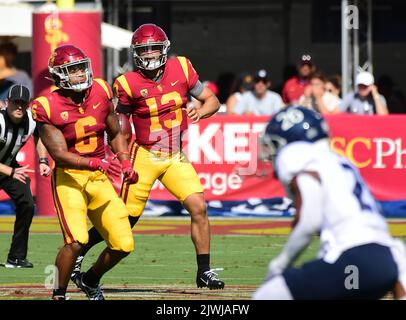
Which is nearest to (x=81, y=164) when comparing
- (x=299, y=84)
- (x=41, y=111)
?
(x=41, y=111)

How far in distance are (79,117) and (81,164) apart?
41 cm

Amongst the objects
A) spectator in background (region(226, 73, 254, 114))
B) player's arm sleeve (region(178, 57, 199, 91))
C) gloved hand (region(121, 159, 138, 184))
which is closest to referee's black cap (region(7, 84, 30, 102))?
player's arm sleeve (region(178, 57, 199, 91))

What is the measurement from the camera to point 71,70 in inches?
340

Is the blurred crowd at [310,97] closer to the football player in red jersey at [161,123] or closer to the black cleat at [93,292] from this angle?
the football player in red jersey at [161,123]

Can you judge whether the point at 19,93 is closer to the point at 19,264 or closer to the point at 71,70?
the point at 19,264

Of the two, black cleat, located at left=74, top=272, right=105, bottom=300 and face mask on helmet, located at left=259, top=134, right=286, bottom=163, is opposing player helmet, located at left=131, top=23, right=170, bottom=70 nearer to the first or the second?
black cleat, located at left=74, top=272, right=105, bottom=300

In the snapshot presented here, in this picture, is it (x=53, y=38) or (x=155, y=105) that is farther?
(x=53, y=38)

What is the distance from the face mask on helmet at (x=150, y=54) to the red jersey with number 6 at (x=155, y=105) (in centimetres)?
13

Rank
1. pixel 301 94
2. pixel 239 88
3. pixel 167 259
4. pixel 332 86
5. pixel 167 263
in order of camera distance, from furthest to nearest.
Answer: pixel 239 88 → pixel 332 86 → pixel 301 94 → pixel 167 259 → pixel 167 263

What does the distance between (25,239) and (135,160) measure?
1.90 meters

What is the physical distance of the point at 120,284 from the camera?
984 centimetres

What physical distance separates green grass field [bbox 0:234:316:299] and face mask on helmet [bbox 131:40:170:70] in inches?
71.7

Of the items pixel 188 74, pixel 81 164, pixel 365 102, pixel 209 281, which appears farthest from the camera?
pixel 365 102

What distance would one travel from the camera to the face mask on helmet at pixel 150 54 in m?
9.74
